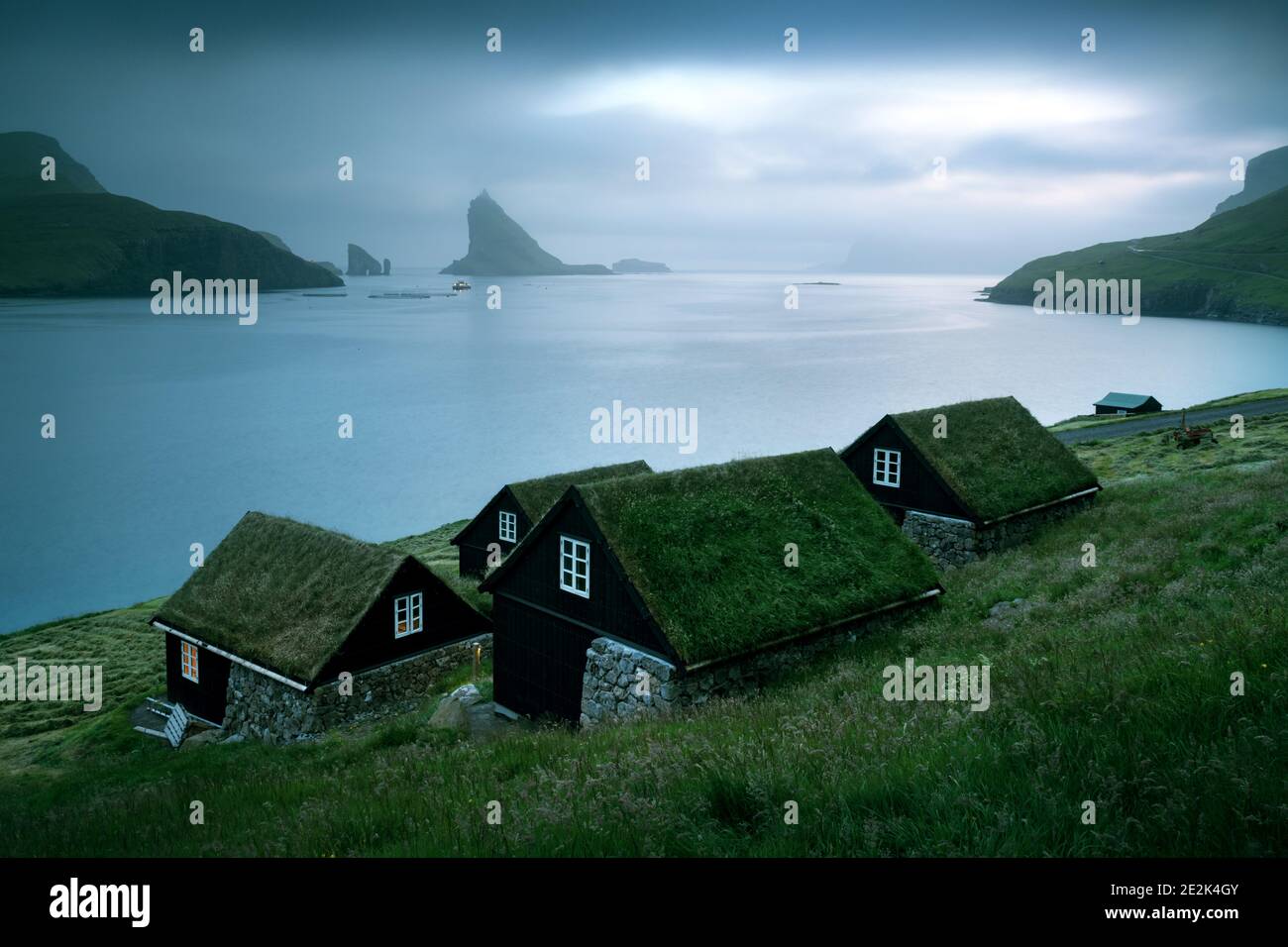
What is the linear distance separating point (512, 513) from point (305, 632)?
1643cm

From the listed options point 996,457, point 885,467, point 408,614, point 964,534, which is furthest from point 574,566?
point 996,457

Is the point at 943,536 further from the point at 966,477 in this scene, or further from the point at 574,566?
the point at 574,566

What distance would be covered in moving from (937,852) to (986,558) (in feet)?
97.6

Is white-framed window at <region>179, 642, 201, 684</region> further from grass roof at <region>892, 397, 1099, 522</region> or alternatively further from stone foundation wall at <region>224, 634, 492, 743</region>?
grass roof at <region>892, 397, 1099, 522</region>

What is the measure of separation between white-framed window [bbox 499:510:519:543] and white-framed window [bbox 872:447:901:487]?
62.3ft

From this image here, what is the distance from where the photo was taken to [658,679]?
20.4 m

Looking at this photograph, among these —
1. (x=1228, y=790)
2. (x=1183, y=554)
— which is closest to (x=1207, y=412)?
(x=1183, y=554)

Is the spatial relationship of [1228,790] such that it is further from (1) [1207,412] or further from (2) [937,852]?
(1) [1207,412]

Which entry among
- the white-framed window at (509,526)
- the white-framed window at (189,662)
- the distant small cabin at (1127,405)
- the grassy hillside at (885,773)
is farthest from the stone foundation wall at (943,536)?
the distant small cabin at (1127,405)

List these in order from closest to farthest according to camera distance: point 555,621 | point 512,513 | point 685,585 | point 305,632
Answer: point 685,585 < point 555,621 < point 305,632 < point 512,513

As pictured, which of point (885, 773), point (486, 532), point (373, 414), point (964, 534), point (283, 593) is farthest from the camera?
point (373, 414)

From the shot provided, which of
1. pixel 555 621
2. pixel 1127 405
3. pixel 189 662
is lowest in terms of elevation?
pixel 189 662

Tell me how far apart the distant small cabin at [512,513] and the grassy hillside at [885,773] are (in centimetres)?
2236
